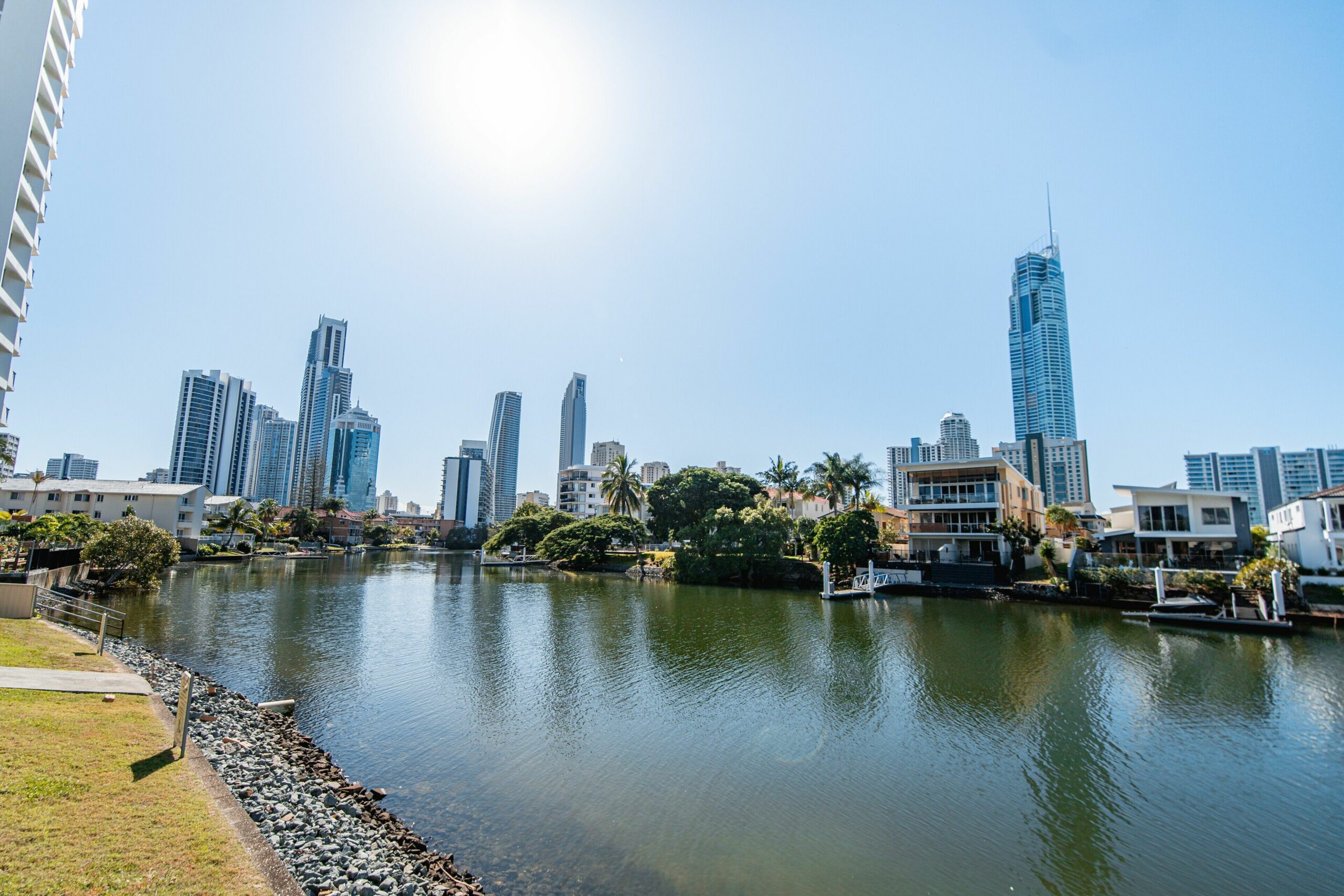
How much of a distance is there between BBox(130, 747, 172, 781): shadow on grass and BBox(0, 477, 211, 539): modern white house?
73.3 metres

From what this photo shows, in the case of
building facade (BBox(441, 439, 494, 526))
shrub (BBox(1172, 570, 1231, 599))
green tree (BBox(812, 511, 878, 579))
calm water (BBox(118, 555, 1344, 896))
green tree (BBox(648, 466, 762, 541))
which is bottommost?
calm water (BBox(118, 555, 1344, 896))

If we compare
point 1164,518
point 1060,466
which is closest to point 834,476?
point 1164,518

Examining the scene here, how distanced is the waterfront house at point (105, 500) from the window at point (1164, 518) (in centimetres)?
9208

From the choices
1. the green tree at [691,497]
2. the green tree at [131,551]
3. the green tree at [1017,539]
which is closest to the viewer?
the green tree at [131,551]

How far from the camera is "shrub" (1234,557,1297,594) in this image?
1291 inches

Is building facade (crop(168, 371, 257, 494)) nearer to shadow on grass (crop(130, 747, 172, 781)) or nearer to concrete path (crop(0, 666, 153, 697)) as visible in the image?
concrete path (crop(0, 666, 153, 697))

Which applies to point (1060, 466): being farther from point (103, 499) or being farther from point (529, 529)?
point (103, 499)

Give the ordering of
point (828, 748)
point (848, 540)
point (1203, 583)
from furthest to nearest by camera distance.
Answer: point (848, 540), point (1203, 583), point (828, 748)

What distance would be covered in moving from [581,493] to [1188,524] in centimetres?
9919

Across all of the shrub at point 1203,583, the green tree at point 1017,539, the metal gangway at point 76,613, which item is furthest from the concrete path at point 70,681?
the green tree at point 1017,539

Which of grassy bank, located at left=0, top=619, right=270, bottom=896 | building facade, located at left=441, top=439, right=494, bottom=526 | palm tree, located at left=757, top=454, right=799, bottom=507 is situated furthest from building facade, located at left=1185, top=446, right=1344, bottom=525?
grassy bank, located at left=0, top=619, right=270, bottom=896

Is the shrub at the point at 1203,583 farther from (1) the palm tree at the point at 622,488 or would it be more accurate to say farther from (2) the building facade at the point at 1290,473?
(2) the building facade at the point at 1290,473

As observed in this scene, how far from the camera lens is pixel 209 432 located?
162m

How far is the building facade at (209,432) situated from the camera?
158250 mm
